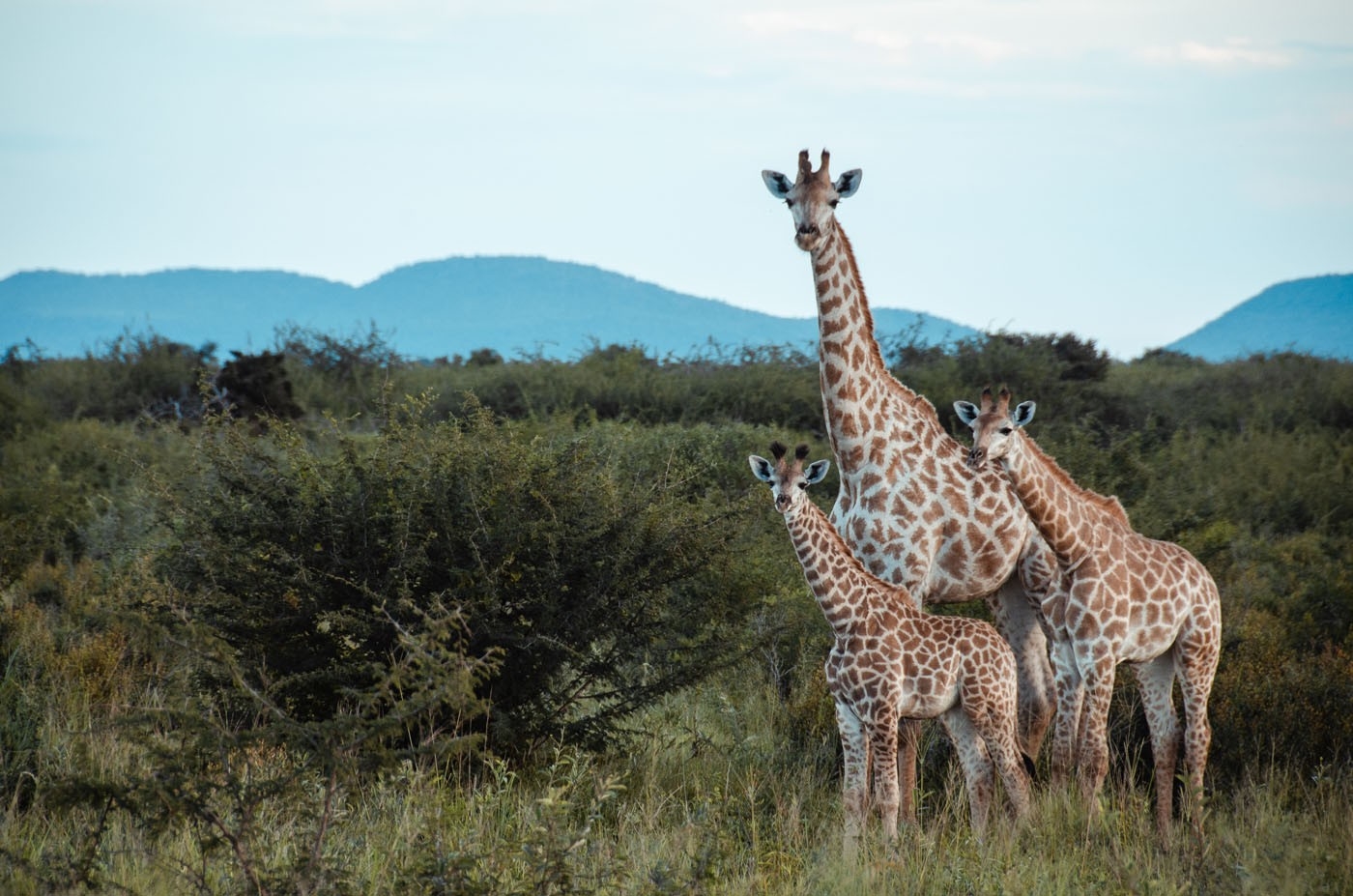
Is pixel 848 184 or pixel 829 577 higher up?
pixel 848 184

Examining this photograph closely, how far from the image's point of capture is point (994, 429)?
6.84m

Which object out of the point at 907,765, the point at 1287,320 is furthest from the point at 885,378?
the point at 1287,320

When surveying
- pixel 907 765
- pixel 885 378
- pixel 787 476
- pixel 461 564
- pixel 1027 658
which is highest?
pixel 885 378

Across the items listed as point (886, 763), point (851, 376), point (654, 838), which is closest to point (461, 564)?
point (654, 838)

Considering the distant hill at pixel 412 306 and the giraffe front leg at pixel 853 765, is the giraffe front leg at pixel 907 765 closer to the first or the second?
the giraffe front leg at pixel 853 765

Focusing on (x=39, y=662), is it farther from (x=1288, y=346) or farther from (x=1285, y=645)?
(x=1288, y=346)

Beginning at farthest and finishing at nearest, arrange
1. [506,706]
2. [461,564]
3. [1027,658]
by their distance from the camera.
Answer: [1027,658]
[506,706]
[461,564]

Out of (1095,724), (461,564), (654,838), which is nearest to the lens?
(654,838)

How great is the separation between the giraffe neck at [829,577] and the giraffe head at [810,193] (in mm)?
1652

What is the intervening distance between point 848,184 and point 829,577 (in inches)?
88.8

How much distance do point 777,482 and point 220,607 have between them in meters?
3.08

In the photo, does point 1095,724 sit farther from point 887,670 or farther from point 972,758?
point 887,670

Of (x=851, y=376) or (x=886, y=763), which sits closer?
(x=886, y=763)

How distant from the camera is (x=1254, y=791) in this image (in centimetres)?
731
